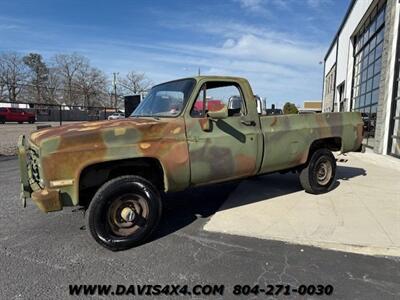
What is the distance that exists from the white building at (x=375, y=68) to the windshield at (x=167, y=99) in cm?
931

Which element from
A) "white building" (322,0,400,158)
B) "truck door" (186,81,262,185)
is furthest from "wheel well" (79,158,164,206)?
"white building" (322,0,400,158)

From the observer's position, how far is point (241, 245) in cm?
406

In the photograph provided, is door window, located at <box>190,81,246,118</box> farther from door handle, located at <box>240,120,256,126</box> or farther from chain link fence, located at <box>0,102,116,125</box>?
chain link fence, located at <box>0,102,116,125</box>

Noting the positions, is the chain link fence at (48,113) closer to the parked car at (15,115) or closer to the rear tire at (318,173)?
the parked car at (15,115)

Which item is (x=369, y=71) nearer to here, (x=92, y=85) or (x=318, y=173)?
(x=318, y=173)

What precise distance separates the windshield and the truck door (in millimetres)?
184

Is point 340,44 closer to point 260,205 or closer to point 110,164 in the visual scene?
point 260,205

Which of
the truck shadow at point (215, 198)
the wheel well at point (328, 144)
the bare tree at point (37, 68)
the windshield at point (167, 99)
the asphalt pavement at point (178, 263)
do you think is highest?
the bare tree at point (37, 68)

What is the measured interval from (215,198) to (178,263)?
2611mm

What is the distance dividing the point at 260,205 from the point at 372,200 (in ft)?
6.63

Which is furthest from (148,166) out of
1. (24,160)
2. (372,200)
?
(372,200)

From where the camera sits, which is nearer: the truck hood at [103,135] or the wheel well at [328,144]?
the truck hood at [103,135]

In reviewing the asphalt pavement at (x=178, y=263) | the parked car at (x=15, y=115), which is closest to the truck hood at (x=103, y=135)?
the asphalt pavement at (x=178, y=263)

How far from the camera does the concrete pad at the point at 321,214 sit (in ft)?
13.6
